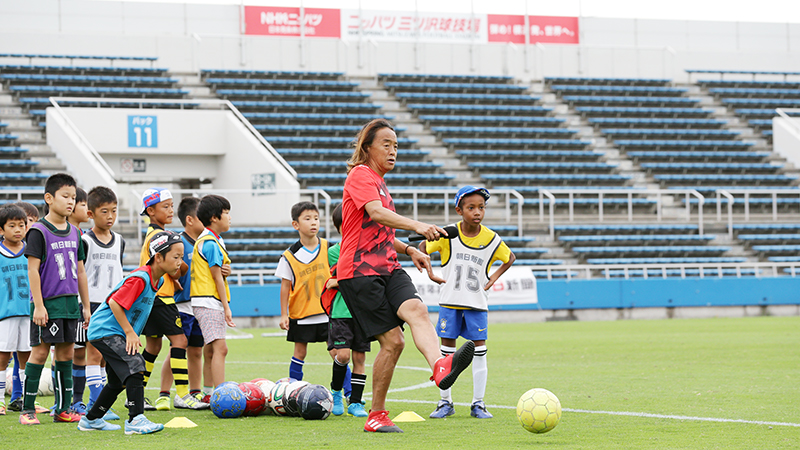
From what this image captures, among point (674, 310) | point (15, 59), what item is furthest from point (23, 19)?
point (674, 310)

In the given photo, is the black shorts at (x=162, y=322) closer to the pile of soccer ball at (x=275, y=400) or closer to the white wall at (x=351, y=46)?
the pile of soccer ball at (x=275, y=400)

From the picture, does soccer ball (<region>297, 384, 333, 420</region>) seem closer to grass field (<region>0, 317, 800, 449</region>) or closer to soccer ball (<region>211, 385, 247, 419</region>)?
grass field (<region>0, 317, 800, 449</region>)

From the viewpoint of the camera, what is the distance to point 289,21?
36.6m

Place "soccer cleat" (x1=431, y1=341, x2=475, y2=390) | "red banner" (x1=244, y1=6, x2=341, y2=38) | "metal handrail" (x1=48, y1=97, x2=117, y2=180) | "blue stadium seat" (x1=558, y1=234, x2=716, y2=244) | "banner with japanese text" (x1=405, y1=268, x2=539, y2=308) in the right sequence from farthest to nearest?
"red banner" (x1=244, y1=6, x2=341, y2=38) → "blue stadium seat" (x1=558, y1=234, x2=716, y2=244) → "metal handrail" (x1=48, y1=97, x2=117, y2=180) → "banner with japanese text" (x1=405, y1=268, x2=539, y2=308) → "soccer cleat" (x1=431, y1=341, x2=475, y2=390)

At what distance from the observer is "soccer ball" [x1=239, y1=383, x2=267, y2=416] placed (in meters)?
7.26

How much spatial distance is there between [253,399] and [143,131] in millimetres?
21323

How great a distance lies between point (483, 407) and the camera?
7.09 meters

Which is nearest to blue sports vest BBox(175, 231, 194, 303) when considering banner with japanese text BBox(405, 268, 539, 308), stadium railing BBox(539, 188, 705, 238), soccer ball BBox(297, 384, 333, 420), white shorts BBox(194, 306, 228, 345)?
white shorts BBox(194, 306, 228, 345)

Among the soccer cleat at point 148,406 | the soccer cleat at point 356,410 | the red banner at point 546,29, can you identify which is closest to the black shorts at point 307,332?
the soccer cleat at point 356,410

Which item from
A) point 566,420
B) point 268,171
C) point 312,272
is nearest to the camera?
point 566,420

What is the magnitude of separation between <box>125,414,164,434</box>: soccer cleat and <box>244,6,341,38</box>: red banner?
31137mm

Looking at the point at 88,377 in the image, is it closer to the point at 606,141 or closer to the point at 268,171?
the point at 268,171

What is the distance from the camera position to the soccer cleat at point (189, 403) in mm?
7793

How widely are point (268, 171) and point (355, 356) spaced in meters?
18.1
